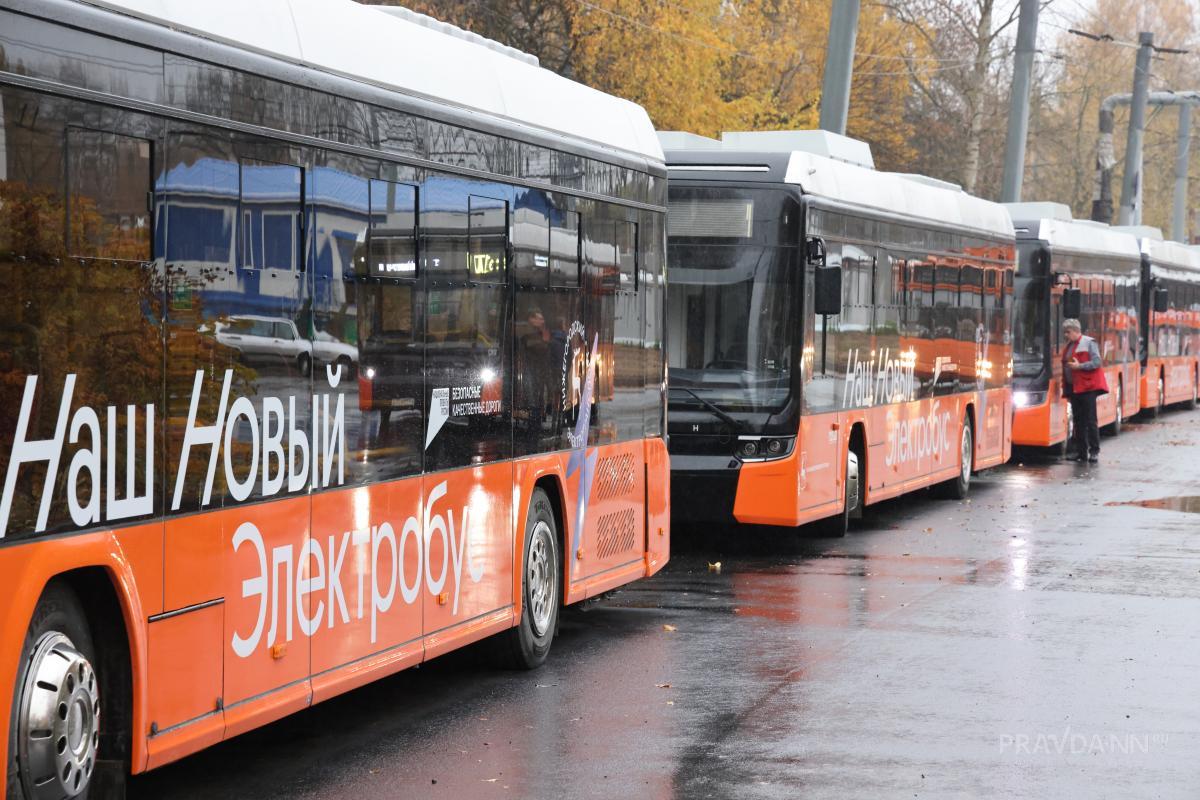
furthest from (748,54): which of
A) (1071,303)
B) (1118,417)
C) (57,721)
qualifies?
(57,721)

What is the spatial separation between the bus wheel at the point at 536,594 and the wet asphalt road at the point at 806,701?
0.45 ft

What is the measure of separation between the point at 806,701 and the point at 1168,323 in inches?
1336

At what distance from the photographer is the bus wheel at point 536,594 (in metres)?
10.3

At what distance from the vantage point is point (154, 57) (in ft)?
21.6

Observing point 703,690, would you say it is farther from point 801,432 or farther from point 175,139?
point 801,432

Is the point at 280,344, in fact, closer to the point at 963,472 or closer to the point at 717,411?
the point at 717,411

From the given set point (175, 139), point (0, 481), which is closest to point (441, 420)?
point (175, 139)

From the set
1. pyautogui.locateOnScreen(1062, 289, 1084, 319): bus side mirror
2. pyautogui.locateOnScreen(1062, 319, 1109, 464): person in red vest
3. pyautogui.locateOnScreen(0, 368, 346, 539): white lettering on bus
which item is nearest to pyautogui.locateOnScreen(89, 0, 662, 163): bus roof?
pyautogui.locateOnScreen(0, 368, 346, 539): white lettering on bus

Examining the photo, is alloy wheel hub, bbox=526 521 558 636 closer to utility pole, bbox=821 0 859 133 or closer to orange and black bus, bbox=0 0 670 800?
orange and black bus, bbox=0 0 670 800

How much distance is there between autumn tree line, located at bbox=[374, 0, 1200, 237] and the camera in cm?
3997

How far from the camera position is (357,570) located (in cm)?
815

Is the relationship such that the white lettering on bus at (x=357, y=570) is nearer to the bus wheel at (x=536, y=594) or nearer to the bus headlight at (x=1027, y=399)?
the bus wheel at (x=536, y=594)

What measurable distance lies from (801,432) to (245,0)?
9073 millimetres

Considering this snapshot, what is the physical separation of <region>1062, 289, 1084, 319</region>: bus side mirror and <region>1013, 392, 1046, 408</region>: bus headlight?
1565mm
